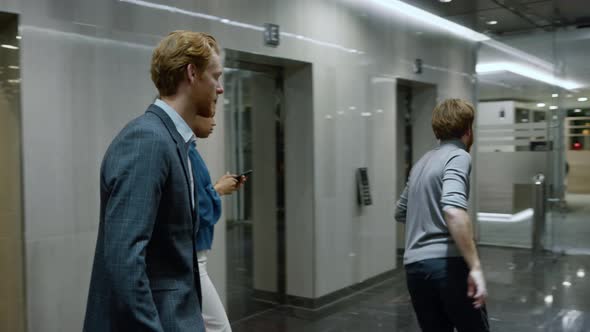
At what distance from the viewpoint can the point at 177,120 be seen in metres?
1.38

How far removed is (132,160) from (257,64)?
3.88 m

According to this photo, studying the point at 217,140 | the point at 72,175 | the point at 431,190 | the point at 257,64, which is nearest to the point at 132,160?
the point at 431,190

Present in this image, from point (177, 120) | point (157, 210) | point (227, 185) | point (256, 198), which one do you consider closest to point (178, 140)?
point (177, 120)

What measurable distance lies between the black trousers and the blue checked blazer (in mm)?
1347

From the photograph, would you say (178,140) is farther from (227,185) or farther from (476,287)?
(227,185)

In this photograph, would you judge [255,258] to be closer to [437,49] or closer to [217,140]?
[217,140]

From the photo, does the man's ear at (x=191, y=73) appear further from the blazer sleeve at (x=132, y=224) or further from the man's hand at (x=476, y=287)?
the man's hand at (x=476, y=287)

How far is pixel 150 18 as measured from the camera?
3688mm

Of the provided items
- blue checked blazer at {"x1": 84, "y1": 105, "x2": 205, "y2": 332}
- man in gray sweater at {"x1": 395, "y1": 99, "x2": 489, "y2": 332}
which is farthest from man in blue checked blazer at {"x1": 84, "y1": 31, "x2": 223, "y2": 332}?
man in gray sweater at {"x1": 395, "y1": 99, "x2": 489, "y2": 332}

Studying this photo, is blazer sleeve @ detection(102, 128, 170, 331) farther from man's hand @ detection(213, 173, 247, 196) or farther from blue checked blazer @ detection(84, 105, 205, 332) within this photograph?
man's hand @ detection(213, 173, 247, 196)

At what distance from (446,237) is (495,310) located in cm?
302

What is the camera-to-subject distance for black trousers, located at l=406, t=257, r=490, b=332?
2369 mm

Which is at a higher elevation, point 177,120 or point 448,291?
point 177,120

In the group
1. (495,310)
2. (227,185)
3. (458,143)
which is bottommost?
(495,310)
